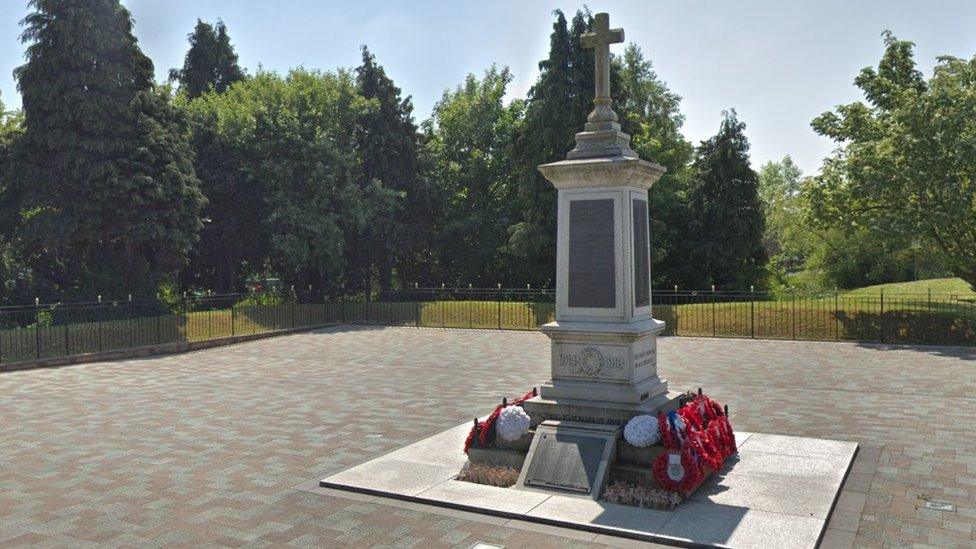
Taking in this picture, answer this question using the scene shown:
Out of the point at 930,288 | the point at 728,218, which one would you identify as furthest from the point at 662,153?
the point at 930,288

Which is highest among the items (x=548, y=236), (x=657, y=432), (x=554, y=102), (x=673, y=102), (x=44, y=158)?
(x=673, y=102)

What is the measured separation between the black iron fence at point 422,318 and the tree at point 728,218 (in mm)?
4290

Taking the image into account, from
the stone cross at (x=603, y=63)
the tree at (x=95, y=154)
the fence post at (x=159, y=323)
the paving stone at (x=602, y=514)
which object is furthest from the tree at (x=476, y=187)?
the paving stone at (x=602, y=514)

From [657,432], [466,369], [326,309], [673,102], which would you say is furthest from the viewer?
[673,102]

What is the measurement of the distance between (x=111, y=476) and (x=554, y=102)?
27069 mm

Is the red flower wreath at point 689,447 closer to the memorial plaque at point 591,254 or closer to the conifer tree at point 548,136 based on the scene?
the memorial plaque at point 591,254

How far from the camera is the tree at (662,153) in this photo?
115 feet

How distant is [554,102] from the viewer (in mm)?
32688

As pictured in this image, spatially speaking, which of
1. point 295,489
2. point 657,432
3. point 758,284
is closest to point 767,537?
point 657,432

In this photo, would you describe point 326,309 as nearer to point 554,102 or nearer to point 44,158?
point 44,158

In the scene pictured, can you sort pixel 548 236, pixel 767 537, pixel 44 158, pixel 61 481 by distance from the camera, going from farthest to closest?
pixel 548 236 → pixel 44 158 → pixel 61 481 → pixel 767 537

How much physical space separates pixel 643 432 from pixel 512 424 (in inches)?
60.0

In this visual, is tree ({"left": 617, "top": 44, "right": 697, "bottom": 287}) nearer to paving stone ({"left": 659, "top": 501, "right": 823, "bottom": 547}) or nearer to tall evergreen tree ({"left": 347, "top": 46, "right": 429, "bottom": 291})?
tall evergreen tree ({"left": 347, "top": 46, "right": 429, "bottom": 291})

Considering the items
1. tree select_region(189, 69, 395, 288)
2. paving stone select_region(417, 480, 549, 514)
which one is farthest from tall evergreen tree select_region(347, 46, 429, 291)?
paving stone select_region(417, 480, 549, 514)
